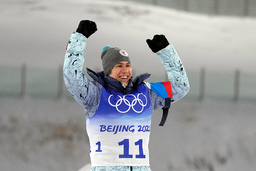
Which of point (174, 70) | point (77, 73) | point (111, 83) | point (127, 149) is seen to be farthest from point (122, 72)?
point (127, 149)

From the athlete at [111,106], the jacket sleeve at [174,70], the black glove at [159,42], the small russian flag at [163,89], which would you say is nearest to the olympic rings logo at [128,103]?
the athlete at [111,106]

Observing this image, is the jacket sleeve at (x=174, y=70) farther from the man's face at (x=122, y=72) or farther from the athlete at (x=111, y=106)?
the man's face at (x=122, y=72)

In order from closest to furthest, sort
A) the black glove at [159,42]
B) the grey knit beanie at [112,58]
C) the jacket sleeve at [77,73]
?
the jacket sleeve at [77,73] → the grey knit beanie at [112,58] → the black glove at [159,42]

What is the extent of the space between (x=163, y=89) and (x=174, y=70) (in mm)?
211

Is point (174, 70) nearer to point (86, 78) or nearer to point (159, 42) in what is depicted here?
point (159, 42)

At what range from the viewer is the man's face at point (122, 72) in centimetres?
469

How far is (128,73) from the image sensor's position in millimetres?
4707

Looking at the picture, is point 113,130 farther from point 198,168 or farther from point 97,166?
point 198,168

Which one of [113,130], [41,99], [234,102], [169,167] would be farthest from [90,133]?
[234,102]

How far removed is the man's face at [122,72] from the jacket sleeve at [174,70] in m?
0.39

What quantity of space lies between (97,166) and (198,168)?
8.99 meters

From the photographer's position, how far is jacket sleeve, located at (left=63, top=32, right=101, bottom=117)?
14.6ft

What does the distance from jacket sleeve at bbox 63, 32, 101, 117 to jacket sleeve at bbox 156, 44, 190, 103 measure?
2.55ft

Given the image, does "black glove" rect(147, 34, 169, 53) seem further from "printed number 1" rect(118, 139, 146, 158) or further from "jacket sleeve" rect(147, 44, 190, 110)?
"printed number 1" rect(118, 139, 146, 158)
